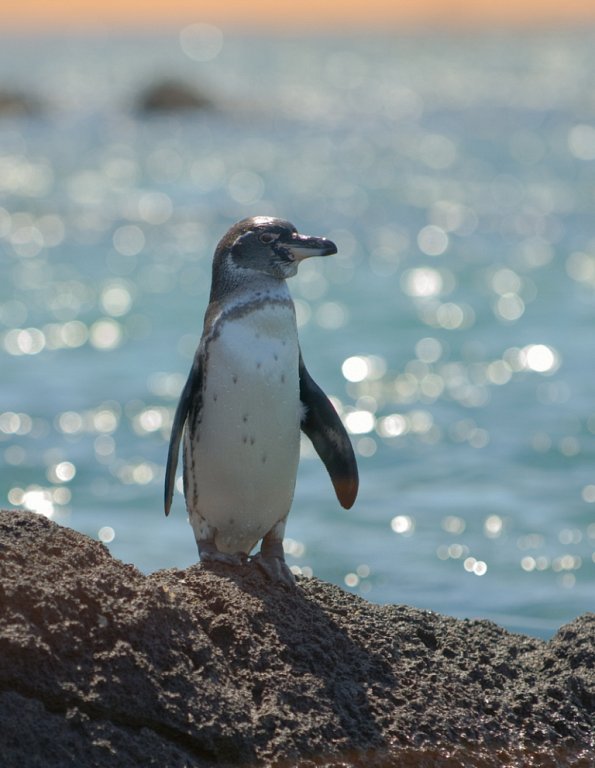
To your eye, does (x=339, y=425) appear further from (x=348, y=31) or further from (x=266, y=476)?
(x=348, y=31)

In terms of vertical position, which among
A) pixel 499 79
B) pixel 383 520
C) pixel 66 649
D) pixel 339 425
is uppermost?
pixel 499 79

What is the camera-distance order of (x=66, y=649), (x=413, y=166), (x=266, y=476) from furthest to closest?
1. (x=413, y=166)
2. (x=266, y=476)
3. (x=66, y=649)

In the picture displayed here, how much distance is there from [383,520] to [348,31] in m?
135

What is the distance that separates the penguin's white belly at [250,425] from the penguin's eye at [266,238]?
22cm

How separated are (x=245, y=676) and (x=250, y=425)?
1019mm

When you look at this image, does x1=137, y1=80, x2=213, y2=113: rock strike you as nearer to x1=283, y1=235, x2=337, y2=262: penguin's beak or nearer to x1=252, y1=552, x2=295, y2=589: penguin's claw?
x1=283, y1=235, x2=337, y2=262: penguin's beak

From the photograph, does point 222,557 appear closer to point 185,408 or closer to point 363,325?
point 185,408

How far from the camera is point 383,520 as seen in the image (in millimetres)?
9398

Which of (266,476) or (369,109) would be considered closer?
(266,476)

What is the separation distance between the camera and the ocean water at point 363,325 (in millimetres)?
9016

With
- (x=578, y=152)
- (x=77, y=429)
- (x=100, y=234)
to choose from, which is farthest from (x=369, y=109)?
(x=77, y=429)

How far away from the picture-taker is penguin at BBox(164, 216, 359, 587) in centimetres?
493

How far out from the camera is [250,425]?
496 centimetres

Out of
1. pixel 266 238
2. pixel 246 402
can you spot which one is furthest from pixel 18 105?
pixel 246 402
